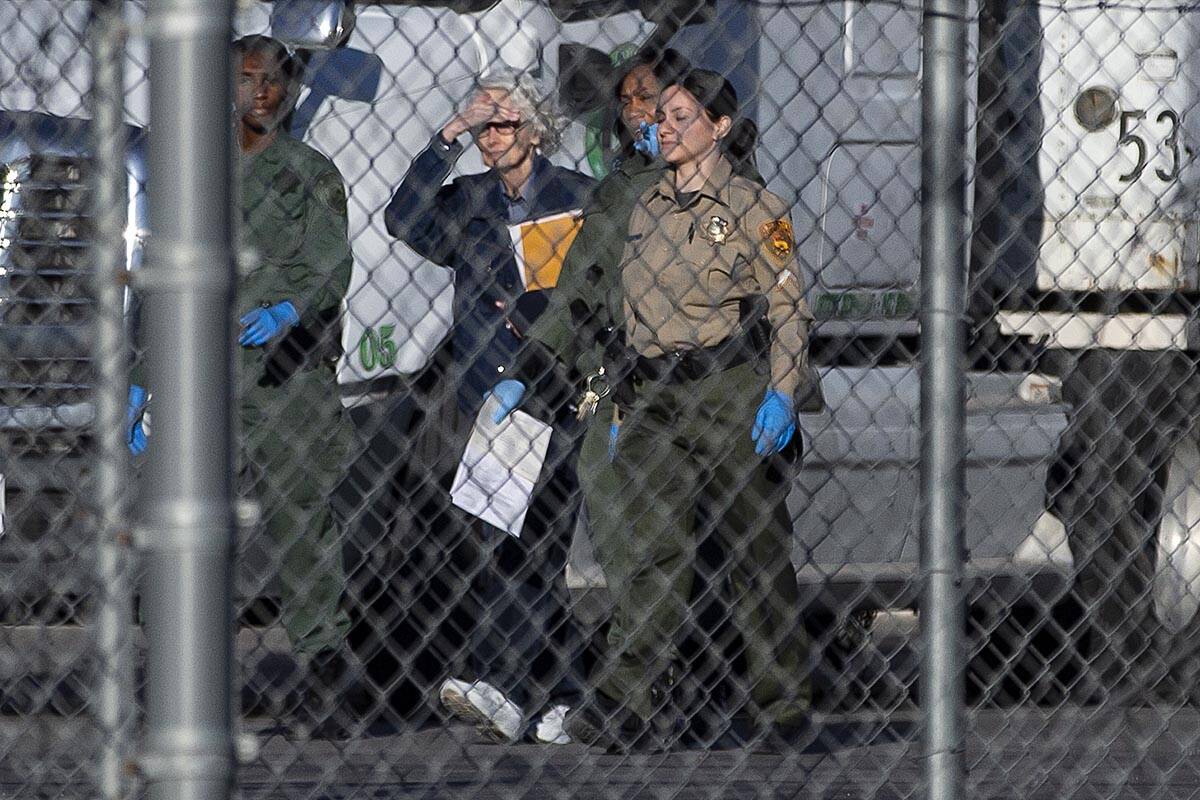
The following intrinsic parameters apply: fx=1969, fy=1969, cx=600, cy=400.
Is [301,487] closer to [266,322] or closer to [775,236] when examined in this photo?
[266,322]

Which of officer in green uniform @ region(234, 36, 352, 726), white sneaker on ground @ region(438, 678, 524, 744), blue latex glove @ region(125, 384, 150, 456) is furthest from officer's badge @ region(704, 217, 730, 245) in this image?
white sneaker on ground @ region(438, 678, 524, 744)

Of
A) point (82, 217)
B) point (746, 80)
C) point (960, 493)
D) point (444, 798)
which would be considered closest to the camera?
point (960, 493)

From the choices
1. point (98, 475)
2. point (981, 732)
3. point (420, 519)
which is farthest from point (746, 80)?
point (98, 475)

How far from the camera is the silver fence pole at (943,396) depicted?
2977 millimetres

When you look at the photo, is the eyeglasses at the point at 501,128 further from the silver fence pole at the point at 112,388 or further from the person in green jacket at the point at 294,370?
the silver fence pole at the point at 112,388

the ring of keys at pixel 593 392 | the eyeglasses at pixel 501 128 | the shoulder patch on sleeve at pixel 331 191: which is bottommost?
the ring of keys at pixel 593 392

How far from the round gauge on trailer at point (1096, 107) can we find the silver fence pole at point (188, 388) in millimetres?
4581

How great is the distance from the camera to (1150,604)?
6.27m

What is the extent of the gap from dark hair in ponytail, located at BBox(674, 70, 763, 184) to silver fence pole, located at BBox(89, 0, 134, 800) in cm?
246

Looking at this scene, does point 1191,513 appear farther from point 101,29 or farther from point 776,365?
point 101,29

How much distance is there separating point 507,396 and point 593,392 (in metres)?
0.24

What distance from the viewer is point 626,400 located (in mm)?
5211

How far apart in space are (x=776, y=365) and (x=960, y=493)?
1.87 meters

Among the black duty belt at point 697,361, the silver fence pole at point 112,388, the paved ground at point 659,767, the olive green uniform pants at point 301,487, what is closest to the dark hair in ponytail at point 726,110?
the black duty belt at point 697,361
